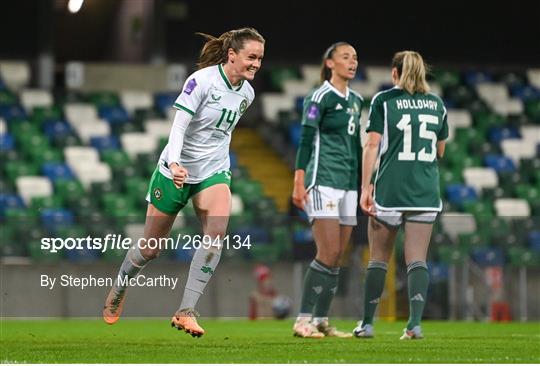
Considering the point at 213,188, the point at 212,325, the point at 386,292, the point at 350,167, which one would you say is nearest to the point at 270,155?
the point at 386,292

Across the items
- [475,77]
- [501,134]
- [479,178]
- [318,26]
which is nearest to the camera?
[479,178]

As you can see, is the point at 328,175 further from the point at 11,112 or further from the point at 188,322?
the point at 11,112

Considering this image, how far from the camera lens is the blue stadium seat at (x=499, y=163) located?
2170cm

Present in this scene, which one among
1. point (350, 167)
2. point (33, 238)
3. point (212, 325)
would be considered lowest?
point (212, 325)

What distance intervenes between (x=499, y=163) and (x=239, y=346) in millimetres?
13535

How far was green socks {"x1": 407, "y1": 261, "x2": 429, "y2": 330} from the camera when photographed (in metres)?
9.59

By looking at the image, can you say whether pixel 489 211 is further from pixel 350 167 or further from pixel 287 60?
pixel 350 167

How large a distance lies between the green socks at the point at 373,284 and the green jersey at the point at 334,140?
63 centimetres

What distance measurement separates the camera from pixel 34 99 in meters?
21.4

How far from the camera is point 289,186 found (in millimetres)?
21062

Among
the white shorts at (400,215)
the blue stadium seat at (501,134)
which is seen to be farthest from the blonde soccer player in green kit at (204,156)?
the blue stadium seat at (501,134)

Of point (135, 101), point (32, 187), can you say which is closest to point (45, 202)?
point (32, 187)

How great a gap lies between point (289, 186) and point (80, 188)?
11.6 ft

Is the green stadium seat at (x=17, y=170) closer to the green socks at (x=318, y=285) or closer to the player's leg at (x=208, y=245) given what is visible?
the green socks at (x=318, y=285)
